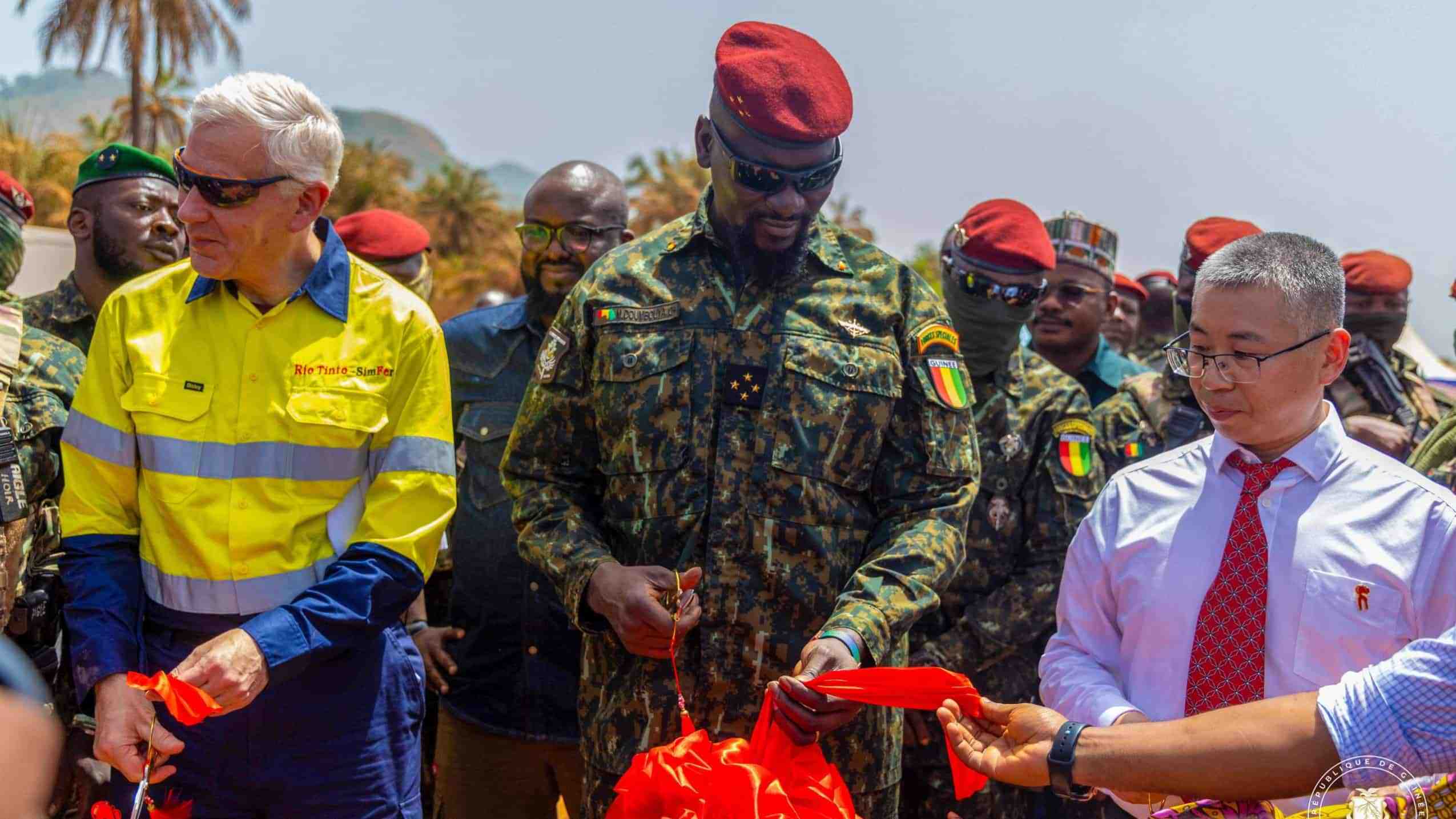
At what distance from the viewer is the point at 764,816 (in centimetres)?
289

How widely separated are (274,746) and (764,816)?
1.29m

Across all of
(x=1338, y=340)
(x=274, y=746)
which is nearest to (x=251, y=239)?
(x=274, y=746)

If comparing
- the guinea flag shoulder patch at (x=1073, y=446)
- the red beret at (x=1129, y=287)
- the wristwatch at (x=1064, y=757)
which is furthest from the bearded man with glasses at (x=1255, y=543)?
the red beret at (x=1129, y=287)

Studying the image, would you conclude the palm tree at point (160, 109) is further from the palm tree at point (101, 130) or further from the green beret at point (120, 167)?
the green beret at point (120, 167)

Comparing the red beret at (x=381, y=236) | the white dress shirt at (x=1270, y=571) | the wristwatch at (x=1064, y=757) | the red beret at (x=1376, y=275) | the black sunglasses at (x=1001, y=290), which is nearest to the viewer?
the wristwatch at (x=1064, y=757)

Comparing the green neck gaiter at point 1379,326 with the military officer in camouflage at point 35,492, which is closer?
the military officer in camouflage at point 35,492

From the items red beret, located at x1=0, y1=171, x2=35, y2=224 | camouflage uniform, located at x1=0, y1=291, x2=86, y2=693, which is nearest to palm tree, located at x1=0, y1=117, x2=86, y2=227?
red beret, located at x1=0, y1=171, x2=35, y2=224

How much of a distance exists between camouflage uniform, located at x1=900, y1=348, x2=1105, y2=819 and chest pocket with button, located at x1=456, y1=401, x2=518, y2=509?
166 cm

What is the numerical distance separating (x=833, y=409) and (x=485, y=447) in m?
1.72

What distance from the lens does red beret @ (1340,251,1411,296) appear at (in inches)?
239

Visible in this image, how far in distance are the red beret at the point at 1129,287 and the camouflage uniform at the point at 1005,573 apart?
3.96m

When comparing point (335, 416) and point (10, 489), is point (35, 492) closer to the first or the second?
point (10, 489)

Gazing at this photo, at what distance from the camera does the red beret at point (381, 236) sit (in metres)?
6.59

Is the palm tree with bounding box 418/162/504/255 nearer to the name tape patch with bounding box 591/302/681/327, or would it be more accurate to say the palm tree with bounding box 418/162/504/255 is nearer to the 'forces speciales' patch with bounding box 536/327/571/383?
the 'forces speciales' patch with bounding box 536/327/571/383
